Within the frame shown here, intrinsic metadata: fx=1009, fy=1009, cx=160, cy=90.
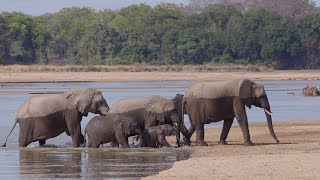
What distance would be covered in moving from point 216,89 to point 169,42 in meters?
63.2

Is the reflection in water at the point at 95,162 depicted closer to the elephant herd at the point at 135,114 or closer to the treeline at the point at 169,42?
the elephant herd at the point at 135,114

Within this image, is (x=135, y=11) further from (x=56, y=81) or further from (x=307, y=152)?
(x=307, y=152)

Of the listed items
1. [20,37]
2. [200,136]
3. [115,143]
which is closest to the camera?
[115,143]

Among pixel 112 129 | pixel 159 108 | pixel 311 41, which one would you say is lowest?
pixel 311 41

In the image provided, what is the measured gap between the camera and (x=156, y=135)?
72.3 ft

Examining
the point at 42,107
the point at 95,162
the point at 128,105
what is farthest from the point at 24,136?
the point at 95,162

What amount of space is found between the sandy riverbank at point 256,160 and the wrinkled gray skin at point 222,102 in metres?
0.48

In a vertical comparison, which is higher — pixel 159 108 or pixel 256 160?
pixel 159 108

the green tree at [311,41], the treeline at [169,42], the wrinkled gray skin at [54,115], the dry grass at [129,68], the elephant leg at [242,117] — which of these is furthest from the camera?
the green tree at [311,41]

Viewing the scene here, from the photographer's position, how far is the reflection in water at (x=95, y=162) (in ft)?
57.0

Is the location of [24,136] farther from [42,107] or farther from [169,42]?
[169,42]

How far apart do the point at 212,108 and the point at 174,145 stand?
1.23 m

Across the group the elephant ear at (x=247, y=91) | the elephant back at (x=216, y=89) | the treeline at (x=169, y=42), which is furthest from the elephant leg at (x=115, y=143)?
the treeline at (x=169, y=42)

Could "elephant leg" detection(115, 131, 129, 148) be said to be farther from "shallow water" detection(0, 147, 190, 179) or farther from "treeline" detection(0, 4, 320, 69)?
"treeline" detection(0, 4, 320, 69)
